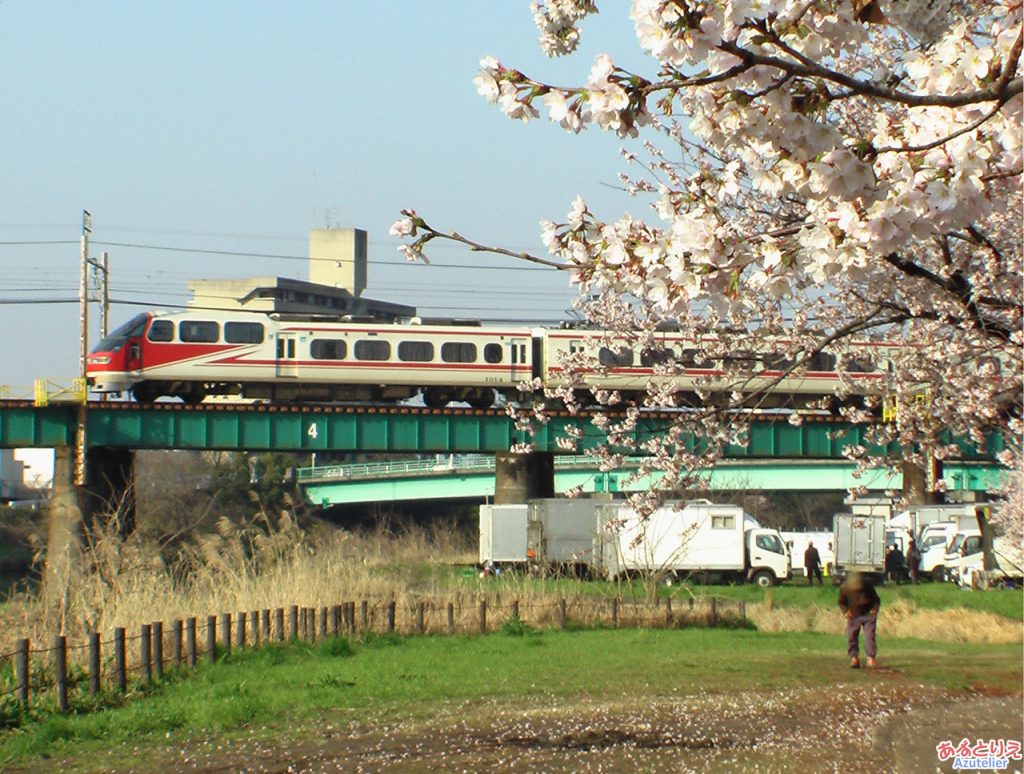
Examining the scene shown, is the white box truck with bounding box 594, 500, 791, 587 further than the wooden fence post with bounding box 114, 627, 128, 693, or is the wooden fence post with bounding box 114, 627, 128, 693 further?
the white box truck with bounding box 594, 500, 791, 587

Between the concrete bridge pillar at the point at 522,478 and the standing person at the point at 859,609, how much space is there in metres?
30.0

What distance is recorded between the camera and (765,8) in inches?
203

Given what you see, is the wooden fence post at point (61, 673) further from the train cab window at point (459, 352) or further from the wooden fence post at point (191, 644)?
the train cab window at point (459, 352)

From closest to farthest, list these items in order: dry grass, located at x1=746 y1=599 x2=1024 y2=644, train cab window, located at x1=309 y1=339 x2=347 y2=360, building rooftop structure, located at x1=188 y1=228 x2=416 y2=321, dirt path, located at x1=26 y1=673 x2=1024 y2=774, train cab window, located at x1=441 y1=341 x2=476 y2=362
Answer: dirt path, located at x1=26 y1=673 x2=1024 y2=774 → dry grass, located at x1=746 y1=599 x2=1024 y2=644 → train cab window, located at x1=309 y1=339 x2=347 y2=360 → train cab window, located at x1=441 y1=341 x2=476 y2=362 → building rooftop structure, located at x1=188 y1=228 x2=416 y2=321

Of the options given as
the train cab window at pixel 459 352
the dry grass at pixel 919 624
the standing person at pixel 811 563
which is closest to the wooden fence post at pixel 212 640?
the dry grass at pixel 919 624

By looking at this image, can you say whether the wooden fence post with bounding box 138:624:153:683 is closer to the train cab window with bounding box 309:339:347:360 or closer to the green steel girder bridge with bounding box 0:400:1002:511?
the train cab window with bounding box 309:339:347:360

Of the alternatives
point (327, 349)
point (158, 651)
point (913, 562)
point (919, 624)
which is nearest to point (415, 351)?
point (327, 349)

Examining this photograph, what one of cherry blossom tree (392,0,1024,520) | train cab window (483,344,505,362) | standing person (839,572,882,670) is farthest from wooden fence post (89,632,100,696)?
train cab window (483,344,505,362)

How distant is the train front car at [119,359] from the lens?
4022 centimetres

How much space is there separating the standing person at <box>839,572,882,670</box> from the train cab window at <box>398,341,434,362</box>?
86.1 ft

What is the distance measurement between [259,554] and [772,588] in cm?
1997

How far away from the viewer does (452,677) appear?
619 inches

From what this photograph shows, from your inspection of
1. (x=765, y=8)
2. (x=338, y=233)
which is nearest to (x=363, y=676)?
(x=765, y=8)

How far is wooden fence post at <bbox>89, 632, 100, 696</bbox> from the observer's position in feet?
42.0
